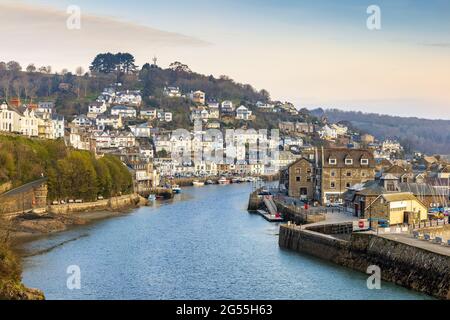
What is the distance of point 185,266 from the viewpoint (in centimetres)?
2391

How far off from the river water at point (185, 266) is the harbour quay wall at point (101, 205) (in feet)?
15.0

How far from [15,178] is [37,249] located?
45.7ft

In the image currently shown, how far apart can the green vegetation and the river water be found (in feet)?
20.7

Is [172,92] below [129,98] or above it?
above

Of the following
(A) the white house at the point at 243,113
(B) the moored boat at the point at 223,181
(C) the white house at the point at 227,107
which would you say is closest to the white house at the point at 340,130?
(A) the white house at the point at 243,113

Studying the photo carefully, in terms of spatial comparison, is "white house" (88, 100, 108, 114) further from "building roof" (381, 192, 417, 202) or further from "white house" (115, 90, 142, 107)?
"building roof" (381, 192, 417, 202)

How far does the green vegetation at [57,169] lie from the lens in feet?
136

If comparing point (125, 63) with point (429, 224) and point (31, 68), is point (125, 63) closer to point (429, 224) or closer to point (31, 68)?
point (31, 68)

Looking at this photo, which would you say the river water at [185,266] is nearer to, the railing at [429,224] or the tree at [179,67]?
the railing at [429,224]

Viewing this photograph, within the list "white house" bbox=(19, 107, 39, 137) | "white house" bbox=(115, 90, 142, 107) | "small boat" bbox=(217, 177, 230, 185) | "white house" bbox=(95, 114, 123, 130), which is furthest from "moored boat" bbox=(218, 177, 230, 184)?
"white house" bbox=(115, 90, 142, 107)

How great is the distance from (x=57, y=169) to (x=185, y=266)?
21.2 m

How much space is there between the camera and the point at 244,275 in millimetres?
22016

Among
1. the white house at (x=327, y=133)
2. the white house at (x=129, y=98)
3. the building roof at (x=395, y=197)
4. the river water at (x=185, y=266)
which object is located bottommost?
the river water at (x=185, y=266)

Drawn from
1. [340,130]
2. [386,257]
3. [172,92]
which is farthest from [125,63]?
[386,257]
